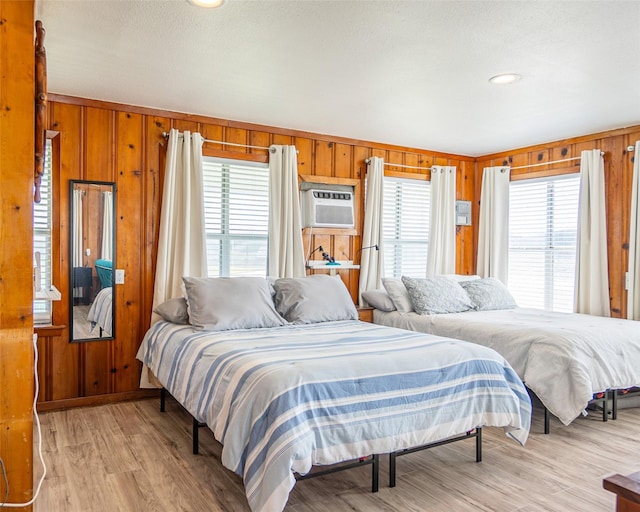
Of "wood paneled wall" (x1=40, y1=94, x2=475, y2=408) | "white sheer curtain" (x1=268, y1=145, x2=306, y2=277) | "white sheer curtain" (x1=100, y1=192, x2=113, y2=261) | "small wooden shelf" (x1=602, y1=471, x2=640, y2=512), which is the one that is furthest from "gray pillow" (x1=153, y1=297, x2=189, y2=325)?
"small wooden shelf" (x1=602, y1=471, x2=640, y2=512)

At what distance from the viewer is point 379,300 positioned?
4.76m

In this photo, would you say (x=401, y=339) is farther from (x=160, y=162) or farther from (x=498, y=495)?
(x=160, y=162)

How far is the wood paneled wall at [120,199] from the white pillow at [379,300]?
1.64 metres

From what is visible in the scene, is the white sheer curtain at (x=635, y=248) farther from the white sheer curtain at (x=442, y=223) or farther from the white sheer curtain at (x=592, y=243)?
the white sheer curtain at (x=442, y=223)

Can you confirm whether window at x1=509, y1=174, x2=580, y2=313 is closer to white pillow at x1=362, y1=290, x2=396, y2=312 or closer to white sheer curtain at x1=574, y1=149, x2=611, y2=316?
white sheer curtain at x1=574, y1=149, x2=611, y2=316

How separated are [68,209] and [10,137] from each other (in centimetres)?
215

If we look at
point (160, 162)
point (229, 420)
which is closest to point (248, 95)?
point (160, 162)

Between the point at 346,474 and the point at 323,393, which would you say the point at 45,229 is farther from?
the point at 346,474

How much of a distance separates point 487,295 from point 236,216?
2.50 m

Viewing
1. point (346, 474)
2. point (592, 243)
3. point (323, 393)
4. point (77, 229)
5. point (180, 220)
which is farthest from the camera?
point (592, 243)

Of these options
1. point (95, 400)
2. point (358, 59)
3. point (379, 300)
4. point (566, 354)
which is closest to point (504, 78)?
point (358, 59)

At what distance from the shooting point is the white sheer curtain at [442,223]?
216 inches

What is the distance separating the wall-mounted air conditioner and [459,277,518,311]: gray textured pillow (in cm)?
135

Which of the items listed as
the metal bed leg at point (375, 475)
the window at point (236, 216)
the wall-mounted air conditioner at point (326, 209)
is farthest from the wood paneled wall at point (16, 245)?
the wall-mounted air conditioner at point (326, 209)
